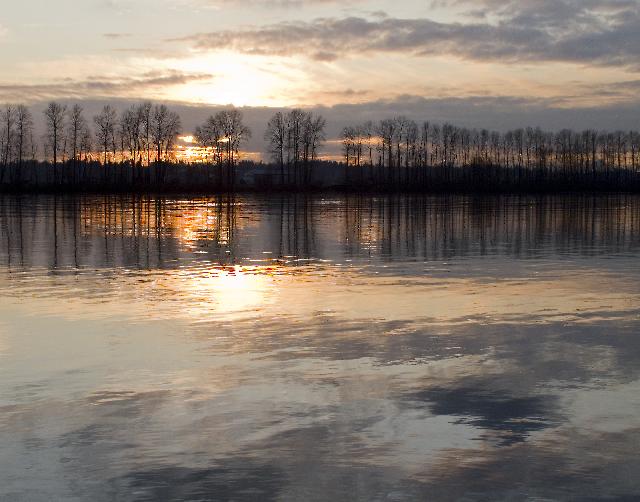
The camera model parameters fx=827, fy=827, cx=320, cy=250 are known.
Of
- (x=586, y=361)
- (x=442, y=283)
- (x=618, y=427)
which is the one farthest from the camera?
(x=442, y=283)

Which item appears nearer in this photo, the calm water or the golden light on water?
the calm water

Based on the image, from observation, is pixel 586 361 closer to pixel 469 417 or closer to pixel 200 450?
pixel 469 417

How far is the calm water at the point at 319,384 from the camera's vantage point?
646cm

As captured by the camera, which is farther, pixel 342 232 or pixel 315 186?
pixel 315 186

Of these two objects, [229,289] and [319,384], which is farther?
[229,289]

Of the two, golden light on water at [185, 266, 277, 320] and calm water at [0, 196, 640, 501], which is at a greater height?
golden light on water at [185, 266, 277, 320]

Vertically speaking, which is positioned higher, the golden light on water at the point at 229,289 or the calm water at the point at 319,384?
the golden light on water at the point at 229,289

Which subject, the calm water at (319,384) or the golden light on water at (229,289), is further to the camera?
the golden light on water at (229,289)

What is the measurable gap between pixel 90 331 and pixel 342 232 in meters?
23.4

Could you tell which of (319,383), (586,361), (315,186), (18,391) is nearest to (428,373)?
(319,383)

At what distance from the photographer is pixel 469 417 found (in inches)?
315

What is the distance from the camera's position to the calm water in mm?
6461

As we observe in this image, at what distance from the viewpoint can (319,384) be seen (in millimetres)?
9250

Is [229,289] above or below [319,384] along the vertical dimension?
above
